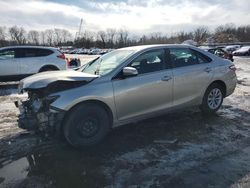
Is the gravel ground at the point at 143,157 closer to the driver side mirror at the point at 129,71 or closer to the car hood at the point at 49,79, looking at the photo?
the car hood at the point at 49,79

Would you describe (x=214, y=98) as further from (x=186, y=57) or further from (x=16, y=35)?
(x=16, y=35)

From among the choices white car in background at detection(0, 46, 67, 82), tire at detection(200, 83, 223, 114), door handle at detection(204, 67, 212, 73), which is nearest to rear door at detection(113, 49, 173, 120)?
door handle at detection(204, 67, 212, 73)

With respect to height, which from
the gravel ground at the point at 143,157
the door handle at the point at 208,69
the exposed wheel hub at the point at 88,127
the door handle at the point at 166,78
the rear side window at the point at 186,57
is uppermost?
the rear side window at the point at 186,57

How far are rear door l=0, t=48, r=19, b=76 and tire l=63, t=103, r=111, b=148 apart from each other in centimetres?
853

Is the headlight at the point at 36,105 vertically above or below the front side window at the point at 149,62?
below

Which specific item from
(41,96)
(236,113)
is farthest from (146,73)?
(236,113)

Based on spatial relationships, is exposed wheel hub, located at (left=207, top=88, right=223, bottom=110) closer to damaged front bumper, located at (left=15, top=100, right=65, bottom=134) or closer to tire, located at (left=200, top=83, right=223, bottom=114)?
tire, located at (left=200, top=83, right=223, bottom=114)

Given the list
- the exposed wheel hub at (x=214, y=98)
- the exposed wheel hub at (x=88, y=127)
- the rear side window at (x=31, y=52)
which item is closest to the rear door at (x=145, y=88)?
the exposed wheel hub at (x=88, y=127)

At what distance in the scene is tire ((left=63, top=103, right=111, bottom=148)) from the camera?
483 centimetres

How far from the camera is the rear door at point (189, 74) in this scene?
238 inches

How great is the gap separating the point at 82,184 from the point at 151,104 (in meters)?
2.28

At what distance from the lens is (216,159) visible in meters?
4.54

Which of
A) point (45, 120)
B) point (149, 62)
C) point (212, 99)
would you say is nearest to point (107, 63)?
point (149, 62)

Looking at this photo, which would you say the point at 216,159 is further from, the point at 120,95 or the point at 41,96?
the point at 41,96
